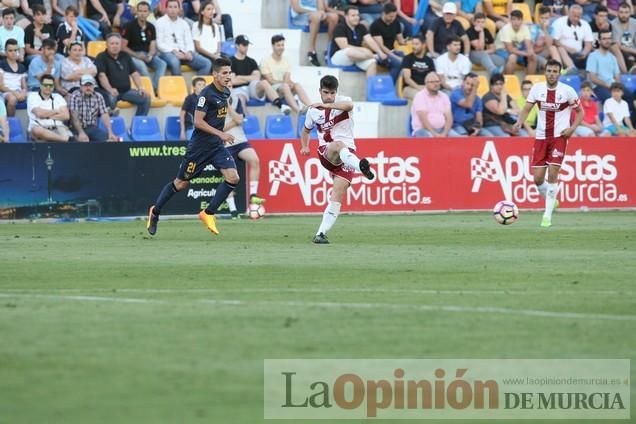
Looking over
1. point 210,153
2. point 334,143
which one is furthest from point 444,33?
point 334,143

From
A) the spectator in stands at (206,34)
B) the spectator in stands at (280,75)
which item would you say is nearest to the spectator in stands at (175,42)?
the spectator in stands at (206,34)

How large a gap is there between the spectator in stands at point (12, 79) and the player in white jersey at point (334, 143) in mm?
7778

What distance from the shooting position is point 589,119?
89.6ft

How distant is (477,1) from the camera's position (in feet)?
97.9

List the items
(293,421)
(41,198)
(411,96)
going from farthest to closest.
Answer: (411,96) → (41,198) → (293,421)

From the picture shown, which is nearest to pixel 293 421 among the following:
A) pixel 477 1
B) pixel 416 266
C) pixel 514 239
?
pixel 416 266

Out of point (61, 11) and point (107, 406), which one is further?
point (61, 11)

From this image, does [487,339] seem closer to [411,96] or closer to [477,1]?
[411,96]

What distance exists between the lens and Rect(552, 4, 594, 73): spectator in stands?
2948 cm

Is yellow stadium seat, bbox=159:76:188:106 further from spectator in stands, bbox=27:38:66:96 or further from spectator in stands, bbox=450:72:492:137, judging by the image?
spectator in stands, bbox=450:72:492:137

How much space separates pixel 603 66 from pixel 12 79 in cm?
1359

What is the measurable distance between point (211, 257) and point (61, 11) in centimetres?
1191

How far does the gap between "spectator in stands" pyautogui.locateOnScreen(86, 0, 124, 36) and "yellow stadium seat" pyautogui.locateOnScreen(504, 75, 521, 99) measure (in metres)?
8.70

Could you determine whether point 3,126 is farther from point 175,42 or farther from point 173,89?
point 175,42
